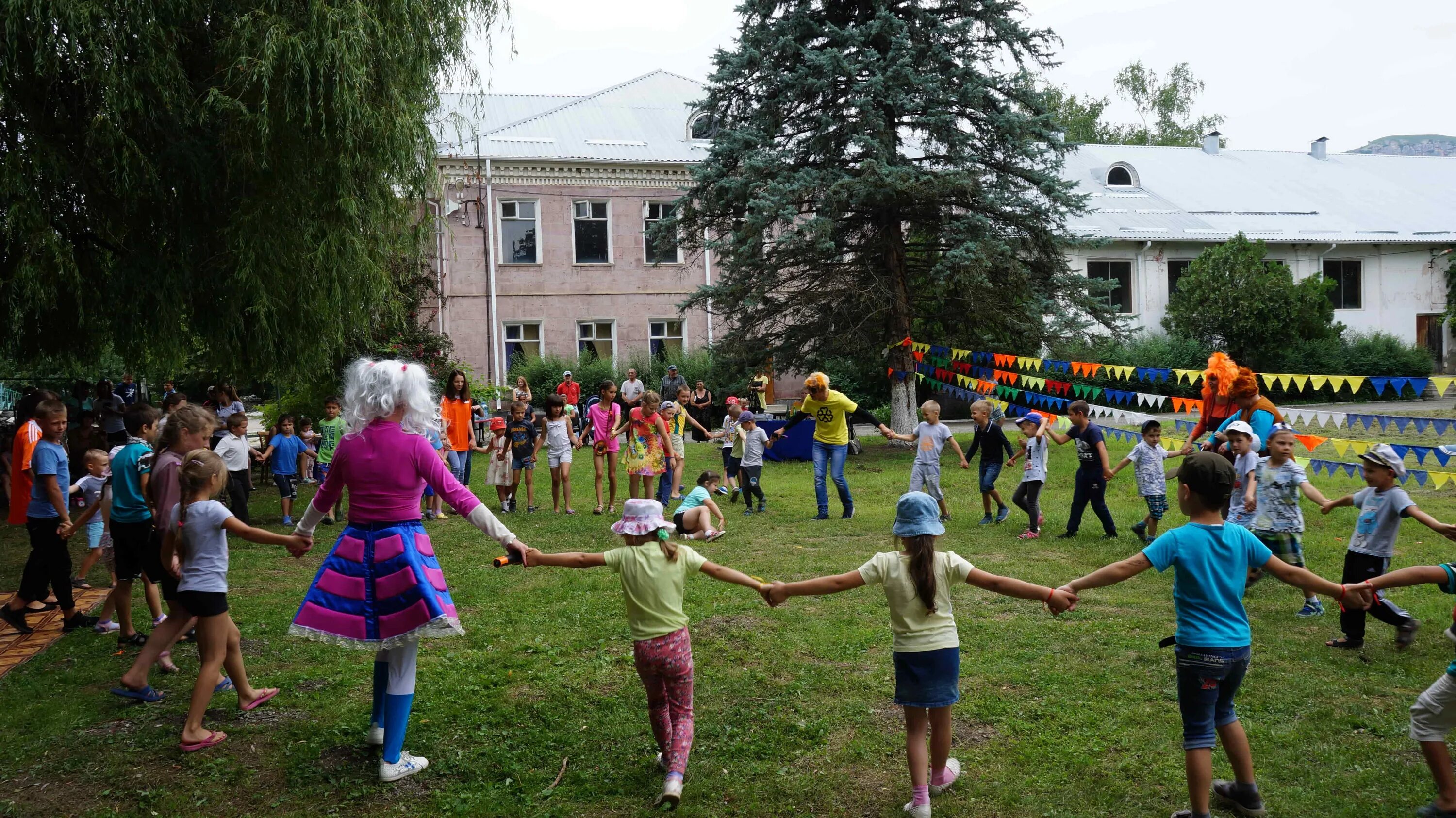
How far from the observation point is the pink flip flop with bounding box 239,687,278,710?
576 centimetres

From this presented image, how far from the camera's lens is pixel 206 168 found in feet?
35.7

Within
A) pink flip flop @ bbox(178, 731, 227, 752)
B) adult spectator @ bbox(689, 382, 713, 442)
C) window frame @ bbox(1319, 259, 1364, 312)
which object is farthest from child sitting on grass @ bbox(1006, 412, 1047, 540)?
window frame @ bbox(1319, 259, 1364, 312)

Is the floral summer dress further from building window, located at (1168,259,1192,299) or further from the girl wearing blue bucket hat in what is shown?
building window, located at (1168,259,1192,299)

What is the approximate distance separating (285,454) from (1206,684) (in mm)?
11913

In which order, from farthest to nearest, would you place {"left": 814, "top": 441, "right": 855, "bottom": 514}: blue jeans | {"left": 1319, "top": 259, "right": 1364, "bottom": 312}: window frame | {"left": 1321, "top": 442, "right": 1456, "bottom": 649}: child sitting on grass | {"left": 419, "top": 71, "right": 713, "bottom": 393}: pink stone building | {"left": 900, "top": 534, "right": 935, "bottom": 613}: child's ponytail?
{"left": 1319, "top": 259, "right": 1364, "bottom": 312}: window frame < {"left": 419, "top": 71, "right": 713, "bottom": 393}: pink stone building < {"left": 814, "top": 441, "right": 855, "bottom": 514}: blue jeans < {"left": 1321, "top": 442, "right": 1456, "bottom": 649}: child sitting on grass < {"left": 900, "top": 534, "right": 935, "bottom": 613}: child's ponytail

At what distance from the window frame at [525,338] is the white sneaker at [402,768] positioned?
24808mm

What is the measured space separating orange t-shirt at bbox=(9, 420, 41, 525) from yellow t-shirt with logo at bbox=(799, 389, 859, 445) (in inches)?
307

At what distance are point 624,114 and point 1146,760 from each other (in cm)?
2947

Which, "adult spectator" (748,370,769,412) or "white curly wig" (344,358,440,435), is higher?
"white curly wig" (344,358,440,435)

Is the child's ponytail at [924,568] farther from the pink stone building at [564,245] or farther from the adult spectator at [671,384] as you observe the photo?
the pink stone building at [564,245]

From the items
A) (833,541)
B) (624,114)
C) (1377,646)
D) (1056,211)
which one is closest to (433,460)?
(1377,646)

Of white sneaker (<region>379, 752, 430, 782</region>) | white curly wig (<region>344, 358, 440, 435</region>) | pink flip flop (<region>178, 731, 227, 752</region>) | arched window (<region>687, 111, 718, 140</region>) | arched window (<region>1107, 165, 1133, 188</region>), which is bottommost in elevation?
white sneaker (<region>379, 752, 430, 782</region>)

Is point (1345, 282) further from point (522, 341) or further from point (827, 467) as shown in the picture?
point (827, 467)

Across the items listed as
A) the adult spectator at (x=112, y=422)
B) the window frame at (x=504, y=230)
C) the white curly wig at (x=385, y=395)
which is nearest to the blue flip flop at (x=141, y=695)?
the white curly wig at (x=385, y=395)
